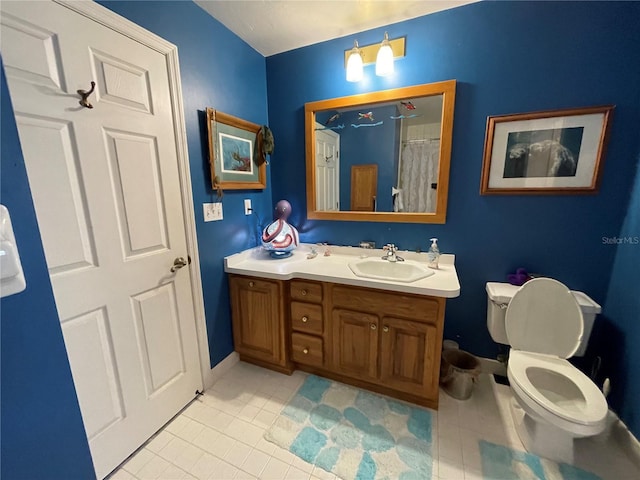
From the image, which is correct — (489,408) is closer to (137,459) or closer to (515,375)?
(515,375)

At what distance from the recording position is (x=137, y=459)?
1.33 meters

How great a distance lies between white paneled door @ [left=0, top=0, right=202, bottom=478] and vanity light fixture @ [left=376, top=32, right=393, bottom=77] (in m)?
1.22

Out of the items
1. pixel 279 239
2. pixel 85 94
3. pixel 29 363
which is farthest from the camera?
pixel 279 239

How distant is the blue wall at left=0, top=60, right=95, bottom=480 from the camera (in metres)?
0.64

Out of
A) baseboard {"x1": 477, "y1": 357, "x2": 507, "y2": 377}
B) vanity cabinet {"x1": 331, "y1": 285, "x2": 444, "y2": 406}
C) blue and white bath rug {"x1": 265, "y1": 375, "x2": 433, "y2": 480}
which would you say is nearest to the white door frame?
blue and white bath rug {"x1": 265, "y1": 375, "x2": 433, "y2": 480}

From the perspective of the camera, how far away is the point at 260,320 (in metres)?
1.88

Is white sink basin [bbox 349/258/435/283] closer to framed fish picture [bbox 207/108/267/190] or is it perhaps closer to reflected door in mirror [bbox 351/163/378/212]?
reflected door in mirror [bbox 351/163/378/212]

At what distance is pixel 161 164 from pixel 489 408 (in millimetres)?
2382

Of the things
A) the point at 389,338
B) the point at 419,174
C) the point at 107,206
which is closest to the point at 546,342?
the point at 389,338

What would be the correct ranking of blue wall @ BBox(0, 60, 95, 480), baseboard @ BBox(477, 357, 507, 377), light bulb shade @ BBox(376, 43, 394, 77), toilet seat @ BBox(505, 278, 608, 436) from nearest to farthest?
blue wall @ BBox(0, 60, 95, 480) → toilet seat @ BBox(505, 278, 608, 436) → light bulb shade @ BBox(376, 43, 394, 77) → baseboard @ BBox(477, 357, 507, 377)

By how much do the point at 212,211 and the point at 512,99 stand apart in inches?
77.8

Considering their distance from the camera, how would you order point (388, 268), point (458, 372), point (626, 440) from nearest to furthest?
1. point (626, 440)
2. point (458, 372)
3. point (388, 268)

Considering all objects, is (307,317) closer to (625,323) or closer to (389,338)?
(389,338)

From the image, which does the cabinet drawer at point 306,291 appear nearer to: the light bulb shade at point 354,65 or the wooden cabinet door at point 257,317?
the wooden cabinet door at point 257,317
